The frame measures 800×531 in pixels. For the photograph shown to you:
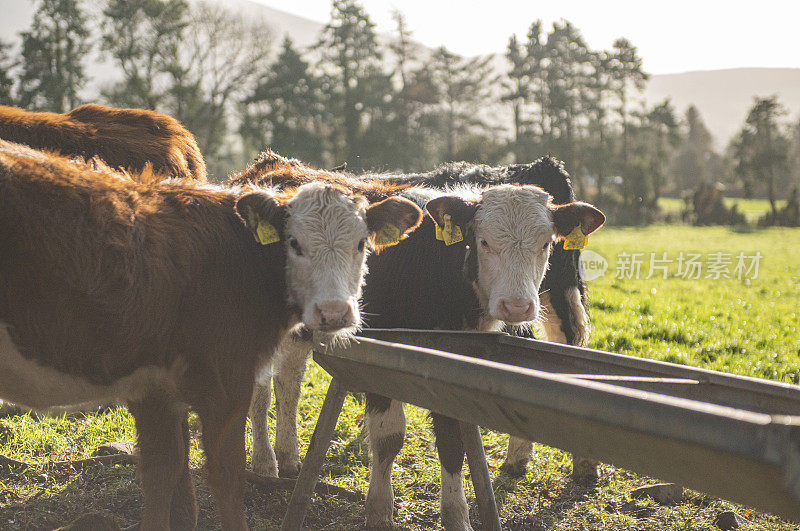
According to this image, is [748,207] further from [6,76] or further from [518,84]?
[6,76]

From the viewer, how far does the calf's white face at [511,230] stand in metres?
3.83

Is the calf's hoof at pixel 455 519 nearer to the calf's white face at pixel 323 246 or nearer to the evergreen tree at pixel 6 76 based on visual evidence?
the calf's white face at pixel 323 246

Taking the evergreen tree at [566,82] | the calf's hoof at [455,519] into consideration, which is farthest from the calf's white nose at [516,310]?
the evergreen tree at [566,82]

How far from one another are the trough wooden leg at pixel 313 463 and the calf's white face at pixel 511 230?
104 centimetres

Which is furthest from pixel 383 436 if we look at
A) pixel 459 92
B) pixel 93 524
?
pixel 459 92

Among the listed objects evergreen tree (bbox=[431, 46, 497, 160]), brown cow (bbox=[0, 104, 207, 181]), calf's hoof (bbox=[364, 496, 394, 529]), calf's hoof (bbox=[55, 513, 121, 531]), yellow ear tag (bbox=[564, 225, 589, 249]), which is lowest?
calf's hoof (bbox=[364, 496, 394, 529])

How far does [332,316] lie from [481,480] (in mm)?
1106

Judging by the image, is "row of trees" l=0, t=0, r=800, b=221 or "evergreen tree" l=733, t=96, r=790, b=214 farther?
"evergreen tree" l=733, t=96, r=790, b=214

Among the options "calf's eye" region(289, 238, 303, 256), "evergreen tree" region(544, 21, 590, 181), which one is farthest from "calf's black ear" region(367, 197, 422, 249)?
"evergreen tree" region(544, 21, 590, 181)

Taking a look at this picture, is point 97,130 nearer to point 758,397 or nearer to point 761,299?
point 758,397

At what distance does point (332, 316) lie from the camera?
311 centimetres

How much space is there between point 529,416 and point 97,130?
409 cm

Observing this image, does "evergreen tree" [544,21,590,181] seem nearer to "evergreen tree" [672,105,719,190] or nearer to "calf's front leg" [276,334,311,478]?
"evergreen tree" [672,105,719,190]

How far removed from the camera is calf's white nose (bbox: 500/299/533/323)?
3652 mm
